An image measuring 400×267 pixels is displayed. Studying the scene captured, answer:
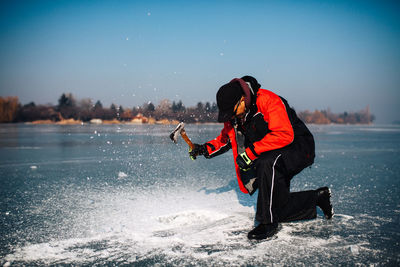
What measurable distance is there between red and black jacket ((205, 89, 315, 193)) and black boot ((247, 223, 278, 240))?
452 mm

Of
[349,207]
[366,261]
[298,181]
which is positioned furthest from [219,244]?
[298,181]

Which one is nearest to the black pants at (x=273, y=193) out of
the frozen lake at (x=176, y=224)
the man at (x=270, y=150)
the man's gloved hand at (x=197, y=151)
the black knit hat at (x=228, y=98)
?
the man at (x=270, y=150)

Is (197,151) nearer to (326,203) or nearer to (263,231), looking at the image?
(263,231)

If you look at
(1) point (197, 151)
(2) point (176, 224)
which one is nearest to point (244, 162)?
(1) point (197, 151)

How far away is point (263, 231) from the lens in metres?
2.07

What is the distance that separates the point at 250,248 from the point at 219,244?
0.20m

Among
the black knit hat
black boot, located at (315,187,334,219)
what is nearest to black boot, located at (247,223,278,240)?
black boot, located at (315,187,334,219)

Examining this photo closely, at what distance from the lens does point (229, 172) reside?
16.4ft

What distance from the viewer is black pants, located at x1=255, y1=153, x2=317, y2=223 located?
2.21 m

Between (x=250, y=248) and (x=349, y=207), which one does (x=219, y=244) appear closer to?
(x=250, y=248)

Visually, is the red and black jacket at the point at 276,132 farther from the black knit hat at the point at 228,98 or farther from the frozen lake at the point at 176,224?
the frozen lake at the point at 176,224

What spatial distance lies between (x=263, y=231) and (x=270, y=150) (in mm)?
595

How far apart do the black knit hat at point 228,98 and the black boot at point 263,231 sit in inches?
32.3

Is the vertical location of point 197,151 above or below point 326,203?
above
